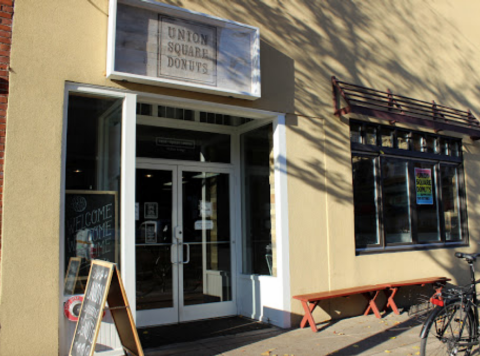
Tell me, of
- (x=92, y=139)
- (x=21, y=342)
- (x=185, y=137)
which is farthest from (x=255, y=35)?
(x=21, y=342)

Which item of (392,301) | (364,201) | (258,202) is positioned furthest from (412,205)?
(258,202)

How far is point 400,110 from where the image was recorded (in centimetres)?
759

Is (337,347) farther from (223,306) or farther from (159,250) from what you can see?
(159,250)

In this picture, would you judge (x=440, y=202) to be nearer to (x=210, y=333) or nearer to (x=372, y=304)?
(x=372, y=304)

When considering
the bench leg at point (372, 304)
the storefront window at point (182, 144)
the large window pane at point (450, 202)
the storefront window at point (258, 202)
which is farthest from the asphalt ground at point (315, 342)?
the large window pane at point (450, 202)

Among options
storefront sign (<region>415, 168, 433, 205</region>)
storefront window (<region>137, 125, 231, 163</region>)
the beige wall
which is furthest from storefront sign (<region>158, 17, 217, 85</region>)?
storefront sign (<region>415, 168, 433, 205</region>)

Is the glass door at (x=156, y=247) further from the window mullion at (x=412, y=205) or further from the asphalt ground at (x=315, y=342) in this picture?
the window mullion at (x=412, y=205)

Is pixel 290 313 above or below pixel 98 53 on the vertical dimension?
below

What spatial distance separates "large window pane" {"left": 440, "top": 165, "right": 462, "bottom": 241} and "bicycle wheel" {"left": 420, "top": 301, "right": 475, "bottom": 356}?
4.34 m

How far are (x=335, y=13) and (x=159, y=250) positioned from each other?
4.70m

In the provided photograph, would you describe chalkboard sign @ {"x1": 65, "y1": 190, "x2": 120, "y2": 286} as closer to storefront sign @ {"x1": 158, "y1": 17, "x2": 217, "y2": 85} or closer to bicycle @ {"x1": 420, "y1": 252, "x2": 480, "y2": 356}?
storefront sign @ {"x1": 158, "y1": 17, "x2": 217, "y2": 85}

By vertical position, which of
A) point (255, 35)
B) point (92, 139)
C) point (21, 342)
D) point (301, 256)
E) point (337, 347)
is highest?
point (255, 35)

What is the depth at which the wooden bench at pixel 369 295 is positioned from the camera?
19.8ft

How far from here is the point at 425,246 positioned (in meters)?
7.99
